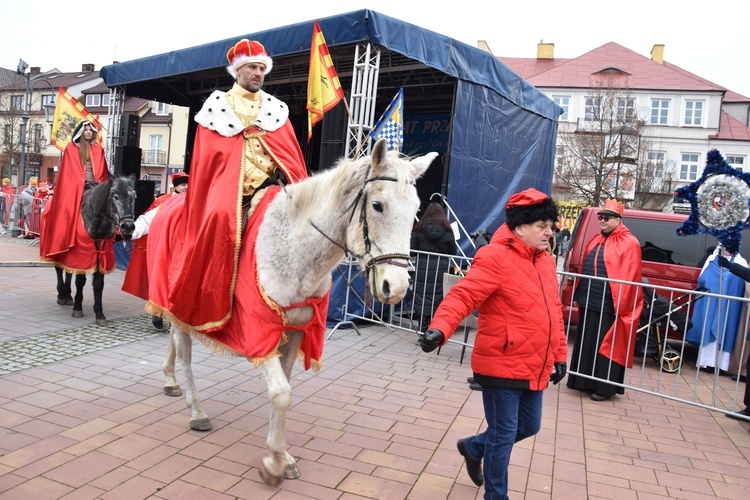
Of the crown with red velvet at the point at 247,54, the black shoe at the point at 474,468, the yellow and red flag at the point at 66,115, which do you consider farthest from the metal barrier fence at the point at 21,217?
the black shoe at the point at 474,468

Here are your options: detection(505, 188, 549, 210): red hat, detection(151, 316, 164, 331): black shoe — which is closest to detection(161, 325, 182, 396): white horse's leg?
detection(151, 316, 164, 331): black shoe

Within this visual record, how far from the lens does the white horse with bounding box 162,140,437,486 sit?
8.73ft

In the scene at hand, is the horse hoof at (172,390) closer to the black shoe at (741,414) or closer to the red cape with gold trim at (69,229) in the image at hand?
the red cape with gold trim at (69,229)

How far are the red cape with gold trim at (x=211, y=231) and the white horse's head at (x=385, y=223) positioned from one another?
36.1 inches

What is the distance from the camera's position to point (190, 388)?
3994 millimetres

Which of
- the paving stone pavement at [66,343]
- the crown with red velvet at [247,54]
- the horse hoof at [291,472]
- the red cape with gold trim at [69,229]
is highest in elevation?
the crown with red velvet at [247,54]

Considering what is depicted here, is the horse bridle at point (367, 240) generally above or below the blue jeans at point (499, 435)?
above

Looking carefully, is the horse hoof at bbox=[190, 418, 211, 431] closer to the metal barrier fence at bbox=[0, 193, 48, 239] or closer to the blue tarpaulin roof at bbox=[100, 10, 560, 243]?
the blue tarpaulin roof at bbox=[100, 10, 560, 243]

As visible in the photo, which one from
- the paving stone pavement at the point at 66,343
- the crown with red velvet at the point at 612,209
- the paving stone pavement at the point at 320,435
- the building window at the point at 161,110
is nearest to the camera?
the paving stone pavement at the point at 320,435

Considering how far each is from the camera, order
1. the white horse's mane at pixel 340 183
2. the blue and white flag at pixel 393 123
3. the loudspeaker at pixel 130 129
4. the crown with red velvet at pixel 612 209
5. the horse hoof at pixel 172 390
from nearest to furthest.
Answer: the white horse's mane at pixel 340 183
the horse hoof at pixel 172 390
the crown with red velvet at pixel 612 209
the blue and white flag at pixel 393 123
the loudspeaker at pixel 130 129

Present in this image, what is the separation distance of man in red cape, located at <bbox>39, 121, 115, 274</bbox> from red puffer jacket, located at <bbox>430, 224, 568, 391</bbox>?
19.2ft

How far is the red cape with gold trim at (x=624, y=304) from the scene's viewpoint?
5.43 metres

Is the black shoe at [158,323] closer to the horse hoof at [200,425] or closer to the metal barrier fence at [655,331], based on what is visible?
the metal barrier fence at [655,331]

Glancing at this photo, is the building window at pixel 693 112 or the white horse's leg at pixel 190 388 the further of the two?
the building window at pixel 693 112
